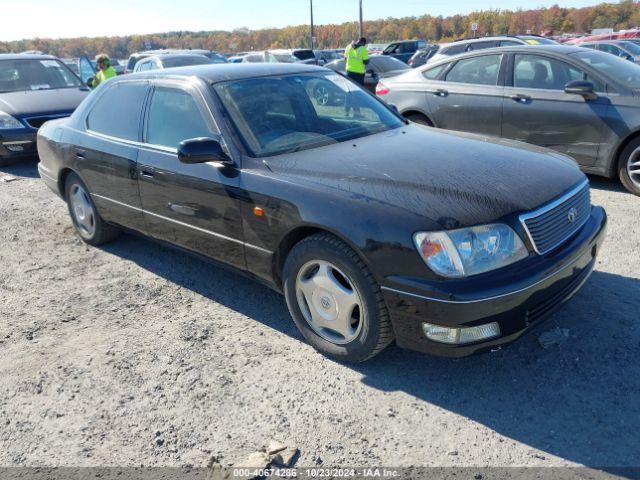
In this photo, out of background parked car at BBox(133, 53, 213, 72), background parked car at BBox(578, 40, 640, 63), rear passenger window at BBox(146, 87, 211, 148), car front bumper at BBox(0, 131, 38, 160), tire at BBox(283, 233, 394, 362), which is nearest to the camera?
tire at BBox(283, 233, 394, 362)

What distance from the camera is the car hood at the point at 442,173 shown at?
2.76 meters

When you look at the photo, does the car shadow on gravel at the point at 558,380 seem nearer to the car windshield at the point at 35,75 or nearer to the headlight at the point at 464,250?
the headlight at the point at 464,250

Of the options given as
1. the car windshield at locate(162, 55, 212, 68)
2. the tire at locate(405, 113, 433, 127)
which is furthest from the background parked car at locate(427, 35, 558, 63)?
the car windshield at locate(162, 55, 212, 68)

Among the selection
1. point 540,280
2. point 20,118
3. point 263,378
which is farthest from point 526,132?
point 20,118

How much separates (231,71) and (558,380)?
9.75 ft

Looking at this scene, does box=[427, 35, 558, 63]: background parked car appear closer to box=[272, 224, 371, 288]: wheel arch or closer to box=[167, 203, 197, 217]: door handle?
box=[167, 203, 197, 217]: door handle

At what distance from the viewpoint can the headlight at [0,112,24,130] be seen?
852 centimetres

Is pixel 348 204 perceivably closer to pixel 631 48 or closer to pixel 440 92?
pixel 440 92

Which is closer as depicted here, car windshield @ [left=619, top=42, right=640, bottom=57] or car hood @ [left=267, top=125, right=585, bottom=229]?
car hood @ [left=267, top=125, right=585, bottom=229]

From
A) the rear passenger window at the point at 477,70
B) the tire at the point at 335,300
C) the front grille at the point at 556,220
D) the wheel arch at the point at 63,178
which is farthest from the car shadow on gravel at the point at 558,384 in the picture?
the rear passenger window at the point at 477,70

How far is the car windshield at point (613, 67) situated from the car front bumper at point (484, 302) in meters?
3.88

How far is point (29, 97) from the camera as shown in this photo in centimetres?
912

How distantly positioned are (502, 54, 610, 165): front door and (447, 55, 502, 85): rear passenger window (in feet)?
0.79

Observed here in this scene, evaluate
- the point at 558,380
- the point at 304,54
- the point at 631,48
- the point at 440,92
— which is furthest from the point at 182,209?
the point at 304,54
